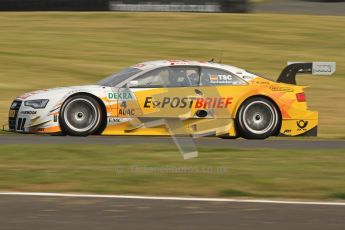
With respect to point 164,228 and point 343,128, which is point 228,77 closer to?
point 343,128

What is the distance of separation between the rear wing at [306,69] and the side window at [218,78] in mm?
829

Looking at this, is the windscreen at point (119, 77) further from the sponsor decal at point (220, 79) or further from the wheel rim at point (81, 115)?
the sponsor decal at point (220, 79)

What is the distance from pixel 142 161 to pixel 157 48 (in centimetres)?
1483

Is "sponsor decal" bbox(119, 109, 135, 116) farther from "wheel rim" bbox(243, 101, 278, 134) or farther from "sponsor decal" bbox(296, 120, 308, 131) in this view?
"sponsor decal" bbox(296, 120, 308, 131)

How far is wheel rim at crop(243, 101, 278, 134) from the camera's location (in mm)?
12398

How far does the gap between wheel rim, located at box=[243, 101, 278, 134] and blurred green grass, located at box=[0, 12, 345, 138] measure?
5.21 meters

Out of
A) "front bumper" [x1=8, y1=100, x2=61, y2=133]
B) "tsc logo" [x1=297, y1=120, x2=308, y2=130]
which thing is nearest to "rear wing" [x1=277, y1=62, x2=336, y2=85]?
"tsc logo" [x1=297, y1=120, x2=308, y2=130]

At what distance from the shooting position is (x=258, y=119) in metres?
12.4

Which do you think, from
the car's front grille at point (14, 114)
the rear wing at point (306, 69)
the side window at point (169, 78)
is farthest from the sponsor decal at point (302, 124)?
the car's front grille at point (14, 114)

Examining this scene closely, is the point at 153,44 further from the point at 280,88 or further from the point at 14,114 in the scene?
the point at 14,114

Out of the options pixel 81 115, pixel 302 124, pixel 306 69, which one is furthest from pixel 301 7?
pixel 81 115

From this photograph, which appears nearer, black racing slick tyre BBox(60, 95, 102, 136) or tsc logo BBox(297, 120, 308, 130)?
black racing slick tyre BBox(60, 95, 102, 136)

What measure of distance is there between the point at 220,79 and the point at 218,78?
0.11ft

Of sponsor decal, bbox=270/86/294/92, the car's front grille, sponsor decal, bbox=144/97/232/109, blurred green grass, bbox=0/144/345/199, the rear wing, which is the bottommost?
blurred green grass, bbox=0/144/345/199
